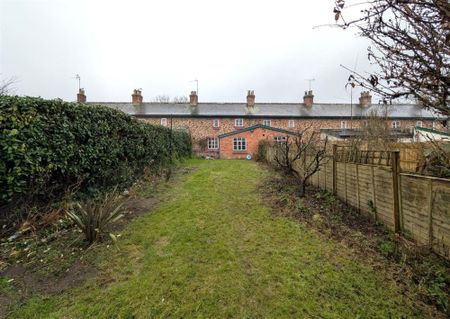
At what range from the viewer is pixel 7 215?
3656 millimetres

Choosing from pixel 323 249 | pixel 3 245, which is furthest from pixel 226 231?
pixel 3 245

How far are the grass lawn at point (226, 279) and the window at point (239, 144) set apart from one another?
59.5ft

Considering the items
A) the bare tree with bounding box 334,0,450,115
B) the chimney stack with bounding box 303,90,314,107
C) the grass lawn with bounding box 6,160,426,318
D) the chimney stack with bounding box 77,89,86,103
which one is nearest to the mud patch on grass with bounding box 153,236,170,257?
the grass lawn with bounding box 6,160,426,318

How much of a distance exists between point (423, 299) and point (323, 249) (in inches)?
51.2

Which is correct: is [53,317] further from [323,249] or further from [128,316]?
[323,249]

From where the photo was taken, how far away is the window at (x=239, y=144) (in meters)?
22.6

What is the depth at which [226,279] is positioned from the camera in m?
2.88

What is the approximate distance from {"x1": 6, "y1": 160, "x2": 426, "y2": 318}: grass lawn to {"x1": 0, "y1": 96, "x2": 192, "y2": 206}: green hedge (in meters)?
1.77

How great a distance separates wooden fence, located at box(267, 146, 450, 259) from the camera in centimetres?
307

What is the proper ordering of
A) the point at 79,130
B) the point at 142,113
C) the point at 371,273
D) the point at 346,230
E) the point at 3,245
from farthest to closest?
1. the point at 142,113
2. the point at 79,130
3. the point at 346,230
4. the point at 3,245
5. the point at 371,273

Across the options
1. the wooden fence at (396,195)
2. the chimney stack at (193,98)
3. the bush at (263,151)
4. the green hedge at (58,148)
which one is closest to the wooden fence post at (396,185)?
the wooden fence at (396,195)

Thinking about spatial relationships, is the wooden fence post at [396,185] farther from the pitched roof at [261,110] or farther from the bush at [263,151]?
the pitched roof at [261,110]

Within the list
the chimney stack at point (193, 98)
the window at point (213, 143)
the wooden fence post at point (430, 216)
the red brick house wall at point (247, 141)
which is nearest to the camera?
the wooden fence post at point (430, 216)

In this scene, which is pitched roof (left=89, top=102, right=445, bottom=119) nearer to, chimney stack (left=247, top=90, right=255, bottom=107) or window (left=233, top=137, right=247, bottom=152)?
chimney stack (left=247, top=90, right=255, bottom=107)
